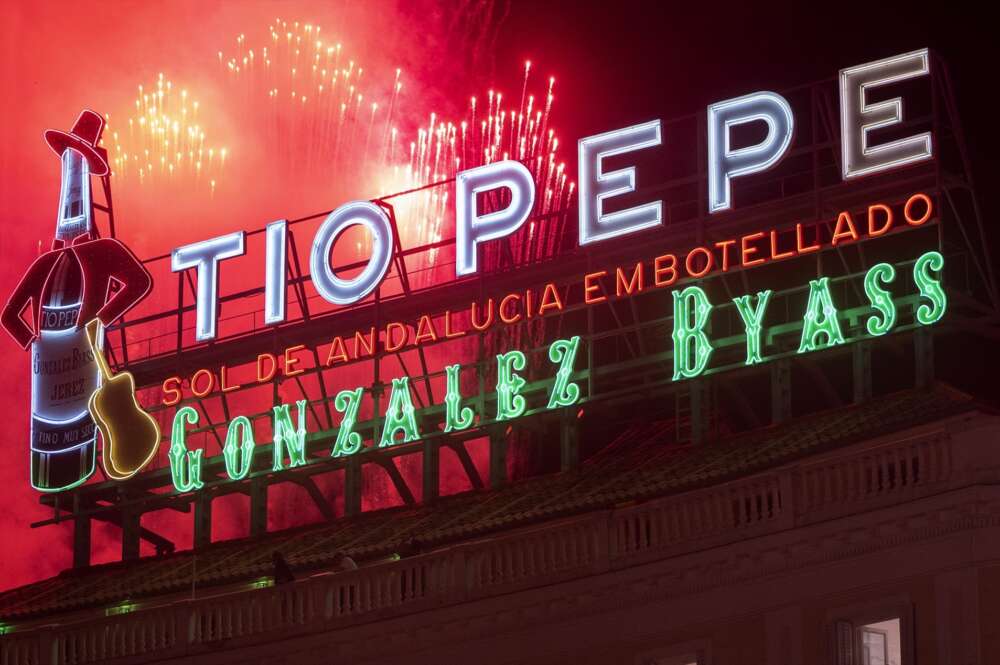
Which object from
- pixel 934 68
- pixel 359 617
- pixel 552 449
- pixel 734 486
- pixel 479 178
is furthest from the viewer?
pixel 552 449

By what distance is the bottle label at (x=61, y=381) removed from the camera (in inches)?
2857

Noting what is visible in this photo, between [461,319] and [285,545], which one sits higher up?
[461,319]

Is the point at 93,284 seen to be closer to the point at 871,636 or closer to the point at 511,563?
the point at 511,563

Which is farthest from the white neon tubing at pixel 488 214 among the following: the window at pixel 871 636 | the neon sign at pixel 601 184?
the window at pixel 871 636

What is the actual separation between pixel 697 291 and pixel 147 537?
1910 centimetres

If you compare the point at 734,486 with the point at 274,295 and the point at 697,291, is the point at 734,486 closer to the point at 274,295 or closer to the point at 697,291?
the point at 697,291

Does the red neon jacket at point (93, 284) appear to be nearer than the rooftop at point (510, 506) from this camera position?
No

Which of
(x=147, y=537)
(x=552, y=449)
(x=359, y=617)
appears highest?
(x=552, y=449)

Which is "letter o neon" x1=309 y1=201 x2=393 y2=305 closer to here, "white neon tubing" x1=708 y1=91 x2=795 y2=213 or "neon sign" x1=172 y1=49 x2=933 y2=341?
"neon sign" x1=172 y1=49 x2=933 y2=341

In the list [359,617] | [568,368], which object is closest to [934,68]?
[568,368]

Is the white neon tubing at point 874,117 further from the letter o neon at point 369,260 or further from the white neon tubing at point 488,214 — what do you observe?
the letter o neon at point 369,260

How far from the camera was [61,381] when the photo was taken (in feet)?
241

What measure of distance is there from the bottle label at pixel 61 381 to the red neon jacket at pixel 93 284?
0.47m

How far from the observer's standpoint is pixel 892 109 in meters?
61.8
